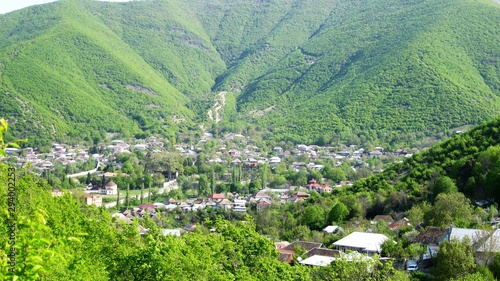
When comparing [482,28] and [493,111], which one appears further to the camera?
[482,28]

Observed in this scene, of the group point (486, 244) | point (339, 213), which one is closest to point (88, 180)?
point (339, 213)

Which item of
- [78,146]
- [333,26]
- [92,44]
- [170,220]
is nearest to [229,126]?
[78,146]

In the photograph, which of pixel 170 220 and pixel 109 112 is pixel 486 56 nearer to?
pixel 109 112

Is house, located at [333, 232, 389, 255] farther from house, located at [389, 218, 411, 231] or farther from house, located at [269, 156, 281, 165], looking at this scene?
house, located at [269, 156, 281, 165]

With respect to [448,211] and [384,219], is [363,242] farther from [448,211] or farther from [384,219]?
[384,219]

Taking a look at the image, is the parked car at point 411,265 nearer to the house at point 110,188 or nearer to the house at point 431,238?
the house at point 431,238

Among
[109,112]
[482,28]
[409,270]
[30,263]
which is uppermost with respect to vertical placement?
[482,28]
